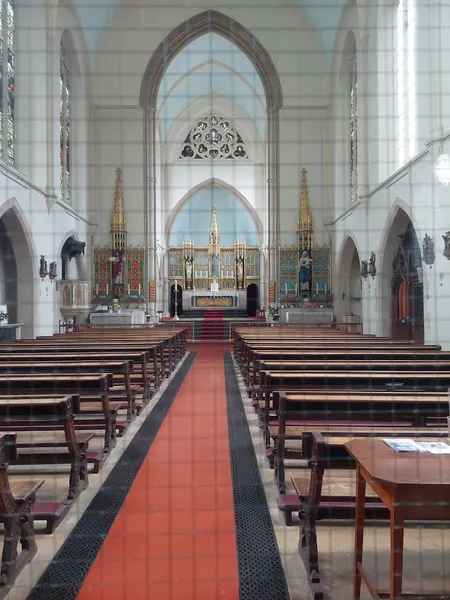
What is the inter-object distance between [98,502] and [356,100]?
11602mm

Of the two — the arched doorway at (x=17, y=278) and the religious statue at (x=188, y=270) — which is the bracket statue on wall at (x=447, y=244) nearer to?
the arched doorway at (x=17, y=278)

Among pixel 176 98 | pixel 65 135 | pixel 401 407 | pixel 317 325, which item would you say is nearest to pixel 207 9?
pixel 176 98

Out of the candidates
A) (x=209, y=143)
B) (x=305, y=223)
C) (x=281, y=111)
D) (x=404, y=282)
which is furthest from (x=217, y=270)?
(x=404, y=282)

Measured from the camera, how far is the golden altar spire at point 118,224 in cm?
1428

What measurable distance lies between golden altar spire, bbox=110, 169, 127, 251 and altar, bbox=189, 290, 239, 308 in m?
4.53

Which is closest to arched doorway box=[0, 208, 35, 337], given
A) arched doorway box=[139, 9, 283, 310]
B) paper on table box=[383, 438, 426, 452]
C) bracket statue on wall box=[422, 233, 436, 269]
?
arched doorway box=[139, 9, 283, 310]

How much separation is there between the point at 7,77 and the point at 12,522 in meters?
9.39

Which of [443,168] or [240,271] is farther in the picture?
[240,271]

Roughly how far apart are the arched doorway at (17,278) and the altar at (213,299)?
8685mm

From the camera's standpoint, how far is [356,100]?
12.3 meters

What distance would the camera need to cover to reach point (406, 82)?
932 centimetres

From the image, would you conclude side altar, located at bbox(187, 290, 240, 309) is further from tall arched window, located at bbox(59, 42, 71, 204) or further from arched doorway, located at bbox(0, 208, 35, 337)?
arched doorway, located at bbox(0, 208, 35, 337)

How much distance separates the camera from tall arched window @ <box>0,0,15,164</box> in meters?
9.16

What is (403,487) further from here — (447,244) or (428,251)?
(428,251)
